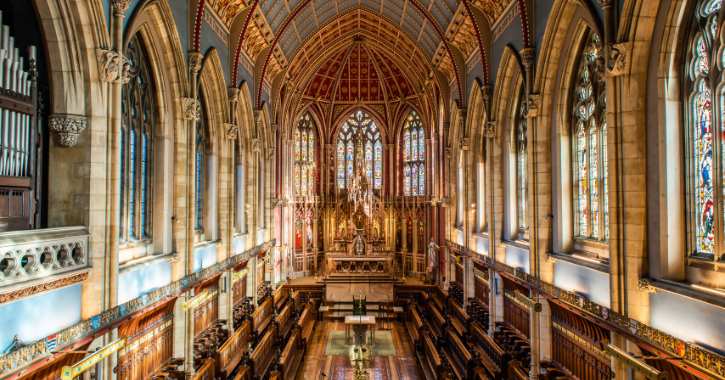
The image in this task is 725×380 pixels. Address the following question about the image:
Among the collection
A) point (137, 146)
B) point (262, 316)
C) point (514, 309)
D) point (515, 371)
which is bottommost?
point (262, 316)

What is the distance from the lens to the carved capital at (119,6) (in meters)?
11.8

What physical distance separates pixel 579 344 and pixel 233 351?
13.0 meters

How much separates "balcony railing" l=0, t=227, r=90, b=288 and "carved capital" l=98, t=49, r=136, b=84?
3.47 metres

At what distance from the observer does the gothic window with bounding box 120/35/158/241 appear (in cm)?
1448

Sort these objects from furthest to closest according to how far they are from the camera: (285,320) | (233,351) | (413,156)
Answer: (413,156) < (285,320) < (233,351)

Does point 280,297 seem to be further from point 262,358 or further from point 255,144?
point 262,358

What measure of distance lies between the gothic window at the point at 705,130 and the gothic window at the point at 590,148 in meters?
3.31

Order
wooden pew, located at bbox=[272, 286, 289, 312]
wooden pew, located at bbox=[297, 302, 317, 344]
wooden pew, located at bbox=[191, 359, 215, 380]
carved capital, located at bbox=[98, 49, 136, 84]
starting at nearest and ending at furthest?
carved capital, located at bbox=[98, 49, 136, 84] → wooden pew, located at bbox=[191, 359, 215, 380] → wooden pew, located at bbox=[297, 302, 317, 344] → wooden pew, located at bbox=[272, 286, 289, 312]

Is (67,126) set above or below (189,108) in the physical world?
below

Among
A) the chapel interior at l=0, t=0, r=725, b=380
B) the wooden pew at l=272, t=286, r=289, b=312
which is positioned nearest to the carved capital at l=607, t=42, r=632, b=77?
the chapel interior at l=0, t=0, r=725, b=380

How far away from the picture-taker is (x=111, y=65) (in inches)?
448

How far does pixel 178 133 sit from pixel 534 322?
44.5 feet

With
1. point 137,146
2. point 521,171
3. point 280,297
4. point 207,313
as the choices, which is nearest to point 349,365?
point 207,313

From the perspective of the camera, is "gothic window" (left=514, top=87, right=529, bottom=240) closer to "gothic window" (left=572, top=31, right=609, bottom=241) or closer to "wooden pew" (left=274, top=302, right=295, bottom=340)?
"gothic window" (left=572, top=31, right=609, bottom=241)
